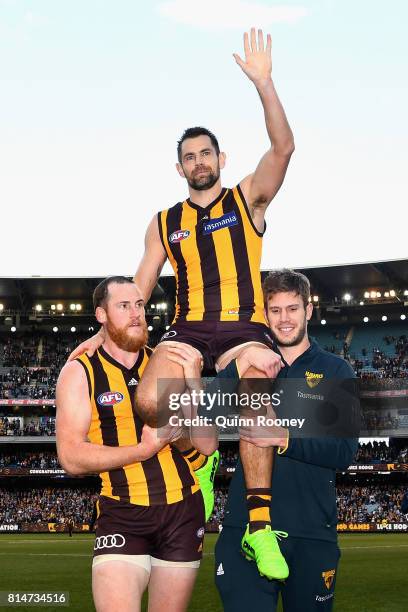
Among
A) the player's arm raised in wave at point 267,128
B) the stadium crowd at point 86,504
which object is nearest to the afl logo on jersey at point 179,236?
the player's arm raised in wave at point 267,128

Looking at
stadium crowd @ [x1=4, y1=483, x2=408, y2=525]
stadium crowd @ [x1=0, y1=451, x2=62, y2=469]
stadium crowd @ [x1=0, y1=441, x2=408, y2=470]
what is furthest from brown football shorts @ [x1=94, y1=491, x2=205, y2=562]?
stadium crowd @ [x1=0, y1=451, x2=62, y2=469]

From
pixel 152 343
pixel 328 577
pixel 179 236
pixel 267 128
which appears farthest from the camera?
pixel 152 343

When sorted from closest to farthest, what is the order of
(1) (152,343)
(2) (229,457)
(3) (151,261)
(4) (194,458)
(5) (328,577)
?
(5) (328,577) → (4) (194,458) → (3) (151,261) → (2) (229,457) → (1) (152,343)

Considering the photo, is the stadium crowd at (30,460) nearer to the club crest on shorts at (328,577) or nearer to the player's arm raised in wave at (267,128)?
the player's arm raised in wave at (267,128)

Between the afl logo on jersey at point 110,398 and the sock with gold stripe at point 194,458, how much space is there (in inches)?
23.9

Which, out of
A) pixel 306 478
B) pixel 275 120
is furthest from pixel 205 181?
pixel 306 478

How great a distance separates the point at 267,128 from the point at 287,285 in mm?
1191

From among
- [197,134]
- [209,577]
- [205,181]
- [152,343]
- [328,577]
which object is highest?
[152,343]

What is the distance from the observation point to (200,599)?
12766 mm

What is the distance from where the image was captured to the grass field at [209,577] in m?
12.1

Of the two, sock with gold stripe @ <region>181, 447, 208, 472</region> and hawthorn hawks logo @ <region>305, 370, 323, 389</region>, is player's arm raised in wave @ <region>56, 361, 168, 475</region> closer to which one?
sock with gold stripe @ <region>181, 447, 208, 472</region>

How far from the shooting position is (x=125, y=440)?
17.6 ft

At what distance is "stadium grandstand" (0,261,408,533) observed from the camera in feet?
139

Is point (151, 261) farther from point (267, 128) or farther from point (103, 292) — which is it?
point (267, 128)
